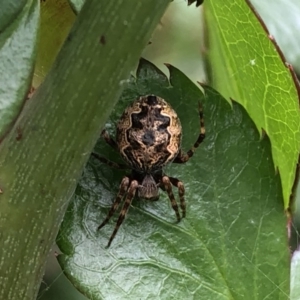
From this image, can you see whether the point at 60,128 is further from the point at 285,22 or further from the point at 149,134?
the point at 285,22

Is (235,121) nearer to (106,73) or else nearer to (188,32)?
(106,73)

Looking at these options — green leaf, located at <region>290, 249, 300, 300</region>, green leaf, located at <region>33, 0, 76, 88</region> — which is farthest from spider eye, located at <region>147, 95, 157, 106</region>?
green leaf, located at <region>290, 249, 300, 300</region>

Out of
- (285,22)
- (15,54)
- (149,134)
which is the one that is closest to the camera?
(15,54)

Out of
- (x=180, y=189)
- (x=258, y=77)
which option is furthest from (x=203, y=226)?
(x=258, y=77)

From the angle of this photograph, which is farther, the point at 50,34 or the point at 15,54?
the point at 50,34

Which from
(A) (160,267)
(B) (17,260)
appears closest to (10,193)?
(B) (17,260)

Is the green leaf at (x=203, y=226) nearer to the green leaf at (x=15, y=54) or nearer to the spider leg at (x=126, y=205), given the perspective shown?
the spider leg at (x=126, y=205)

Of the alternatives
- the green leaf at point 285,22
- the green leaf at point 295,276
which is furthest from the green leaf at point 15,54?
Result: the green leaf at point 285,22
